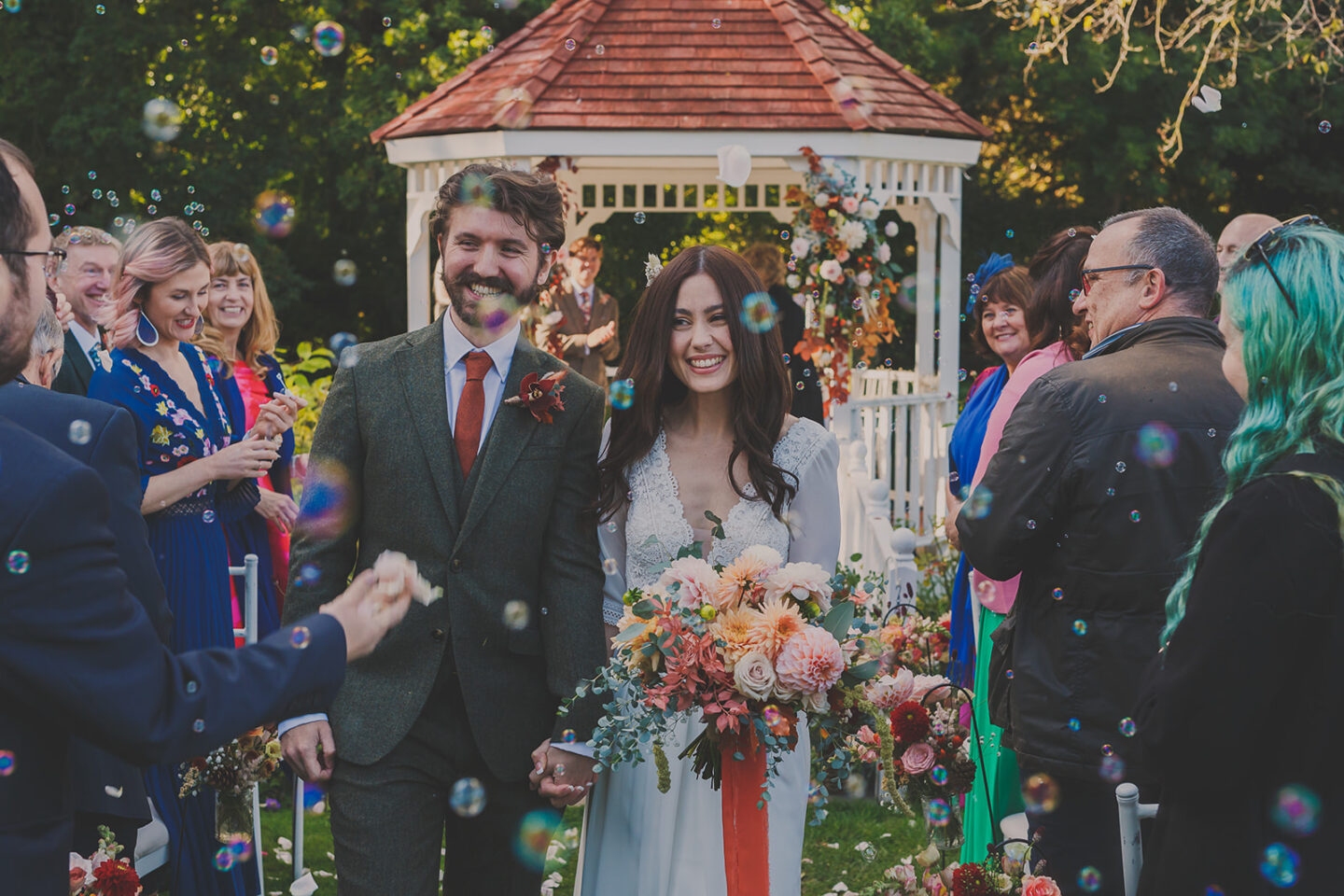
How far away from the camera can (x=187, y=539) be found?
473 centimetres

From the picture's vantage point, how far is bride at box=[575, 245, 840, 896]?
3.33 meters

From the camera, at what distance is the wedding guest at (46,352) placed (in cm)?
385

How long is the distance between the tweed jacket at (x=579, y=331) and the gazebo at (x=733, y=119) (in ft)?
3.80

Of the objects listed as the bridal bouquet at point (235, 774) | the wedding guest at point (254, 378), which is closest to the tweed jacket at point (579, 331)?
the wedding guest at point (254, 378)

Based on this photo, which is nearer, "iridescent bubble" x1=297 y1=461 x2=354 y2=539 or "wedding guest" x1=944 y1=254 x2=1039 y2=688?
"iridescent bubble" x1=297 y1=461 x2=354 y2=539

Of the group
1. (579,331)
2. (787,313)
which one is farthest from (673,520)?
(579,331)

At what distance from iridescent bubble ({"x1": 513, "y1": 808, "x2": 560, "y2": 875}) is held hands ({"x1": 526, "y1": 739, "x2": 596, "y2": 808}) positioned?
0.42 ft

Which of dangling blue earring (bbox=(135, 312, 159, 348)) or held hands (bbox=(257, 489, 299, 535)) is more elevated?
dangling blue earring (bbox=(135, 312, 159, 348))

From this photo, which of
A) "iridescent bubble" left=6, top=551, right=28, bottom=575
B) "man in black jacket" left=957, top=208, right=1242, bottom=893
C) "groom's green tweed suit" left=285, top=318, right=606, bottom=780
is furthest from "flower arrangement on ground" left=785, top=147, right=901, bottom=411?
"iridescent bubble" left=6, top=551, right=28, bottom=575

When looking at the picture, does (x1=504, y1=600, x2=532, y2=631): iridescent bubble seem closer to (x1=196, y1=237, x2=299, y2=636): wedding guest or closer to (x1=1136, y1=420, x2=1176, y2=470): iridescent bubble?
(x1=1136, y1=420, x2=1176, y2=470): iridescent bubble

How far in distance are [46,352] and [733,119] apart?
7.55 metres

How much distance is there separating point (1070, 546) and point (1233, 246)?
3.60 metres

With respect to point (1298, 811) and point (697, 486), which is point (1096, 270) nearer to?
point (697, 486)

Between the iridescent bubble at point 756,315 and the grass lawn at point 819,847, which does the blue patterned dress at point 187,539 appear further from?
the iridescent bubble at point 756,315
